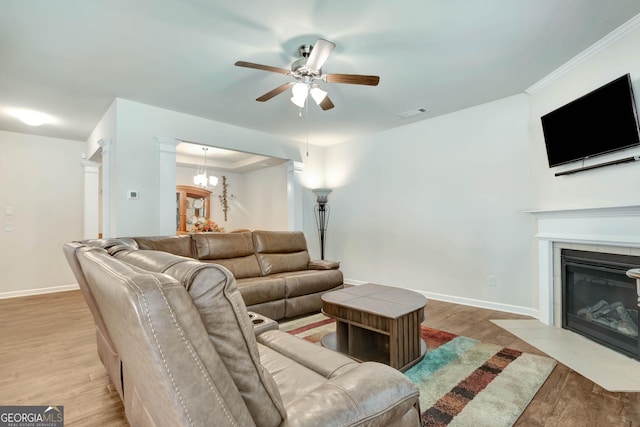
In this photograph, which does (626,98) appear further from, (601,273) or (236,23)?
(236,23)

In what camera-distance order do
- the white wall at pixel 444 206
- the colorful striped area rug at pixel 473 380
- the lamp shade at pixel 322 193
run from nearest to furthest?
the colorful striped area rug at pixel 473 380, the white wall at pixel 444 206, the lamp shade at pixel 322 193

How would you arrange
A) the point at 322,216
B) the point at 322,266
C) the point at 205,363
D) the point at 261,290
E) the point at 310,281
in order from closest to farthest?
the point at 205,363
the point at 261,290
the point at 310,281
the point at 322,266
the point at 322,216

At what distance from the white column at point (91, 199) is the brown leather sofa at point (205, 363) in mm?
5269

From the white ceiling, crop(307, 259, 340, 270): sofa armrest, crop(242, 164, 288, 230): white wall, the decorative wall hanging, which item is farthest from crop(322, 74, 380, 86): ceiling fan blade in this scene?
the decorative wall hanging

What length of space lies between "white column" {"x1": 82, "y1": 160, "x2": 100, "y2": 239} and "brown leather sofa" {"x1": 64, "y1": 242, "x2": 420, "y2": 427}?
5.27 meters

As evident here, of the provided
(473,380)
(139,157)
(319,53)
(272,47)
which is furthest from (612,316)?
(139,157)

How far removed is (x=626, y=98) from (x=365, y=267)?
366 cm

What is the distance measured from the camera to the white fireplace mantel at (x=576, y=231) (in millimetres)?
2430

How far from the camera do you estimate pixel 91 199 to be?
17.2ft

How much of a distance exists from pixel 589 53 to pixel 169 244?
14.3 ft

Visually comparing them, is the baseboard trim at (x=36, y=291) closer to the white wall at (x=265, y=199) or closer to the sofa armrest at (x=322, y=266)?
the white wall at (x=265, y=199)

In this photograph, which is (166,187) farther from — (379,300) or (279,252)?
(379,300)

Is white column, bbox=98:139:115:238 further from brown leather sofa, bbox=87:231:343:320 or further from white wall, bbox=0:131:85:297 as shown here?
white wall, bbox=0:131:85:297

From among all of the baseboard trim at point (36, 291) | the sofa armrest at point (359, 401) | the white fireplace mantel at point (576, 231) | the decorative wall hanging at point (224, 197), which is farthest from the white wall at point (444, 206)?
the baseboard trim at point (36, 291)
